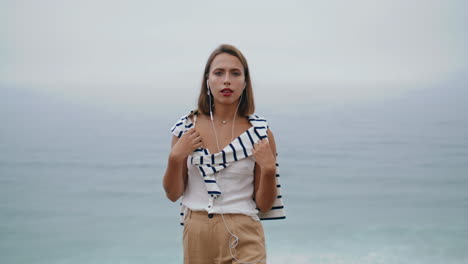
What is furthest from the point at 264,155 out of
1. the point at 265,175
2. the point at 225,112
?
the point at 225,112

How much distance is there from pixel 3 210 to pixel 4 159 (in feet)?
1.24

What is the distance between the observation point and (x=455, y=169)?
3.42 metres

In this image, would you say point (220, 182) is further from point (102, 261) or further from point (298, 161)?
point (298, 161)

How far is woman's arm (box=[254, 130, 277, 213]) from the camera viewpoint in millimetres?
1411

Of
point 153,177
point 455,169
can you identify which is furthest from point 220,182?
point 455,169

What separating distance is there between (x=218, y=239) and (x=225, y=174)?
185mm

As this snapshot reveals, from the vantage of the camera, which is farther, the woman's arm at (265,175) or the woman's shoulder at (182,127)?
the woman's shoulder at (182,127)

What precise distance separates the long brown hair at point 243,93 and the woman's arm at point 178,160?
0.38 ft

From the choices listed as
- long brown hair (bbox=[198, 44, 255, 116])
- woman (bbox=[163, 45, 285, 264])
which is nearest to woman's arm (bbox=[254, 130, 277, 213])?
woman (bbox=[163, 45, 285, 264])

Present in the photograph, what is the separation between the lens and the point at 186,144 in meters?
1.45

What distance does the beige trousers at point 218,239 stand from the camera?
Result: 4.69 feet

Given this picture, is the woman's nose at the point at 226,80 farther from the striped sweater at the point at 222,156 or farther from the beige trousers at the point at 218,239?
the beige trousers at the point at 218,239

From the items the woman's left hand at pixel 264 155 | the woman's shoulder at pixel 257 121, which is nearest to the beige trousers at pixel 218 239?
the woman's left hand at pixel 264 155

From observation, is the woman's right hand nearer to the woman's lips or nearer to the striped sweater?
the striped sweater
